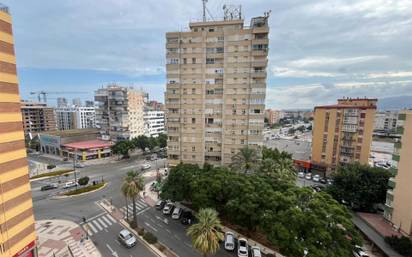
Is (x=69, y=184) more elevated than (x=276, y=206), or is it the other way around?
(x=276, y=206)

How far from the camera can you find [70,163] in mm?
78375

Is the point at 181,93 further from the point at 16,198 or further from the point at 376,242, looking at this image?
the point at 376,242

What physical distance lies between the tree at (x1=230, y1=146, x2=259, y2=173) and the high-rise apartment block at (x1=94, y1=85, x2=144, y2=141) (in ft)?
211

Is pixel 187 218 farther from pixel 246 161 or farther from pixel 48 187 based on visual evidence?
pixel 48 187

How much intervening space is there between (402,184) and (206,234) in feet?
121

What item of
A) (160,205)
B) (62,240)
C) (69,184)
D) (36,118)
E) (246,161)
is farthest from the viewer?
(36,118)

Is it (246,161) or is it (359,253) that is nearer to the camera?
(359,253)

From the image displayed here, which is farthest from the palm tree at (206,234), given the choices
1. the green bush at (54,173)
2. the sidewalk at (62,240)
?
the green bush at (54,173)

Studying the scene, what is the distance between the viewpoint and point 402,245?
29688 mm

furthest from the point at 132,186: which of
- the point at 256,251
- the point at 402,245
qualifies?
the point at 402,245

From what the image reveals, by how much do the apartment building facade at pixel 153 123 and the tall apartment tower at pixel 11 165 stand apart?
288 ft

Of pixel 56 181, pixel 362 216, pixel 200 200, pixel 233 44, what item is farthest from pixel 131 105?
pixel 362 216

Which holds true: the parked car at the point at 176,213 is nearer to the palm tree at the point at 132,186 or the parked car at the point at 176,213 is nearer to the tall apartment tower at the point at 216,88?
the palm tree at the point at 132,186

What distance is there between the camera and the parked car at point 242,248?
28.3 m
